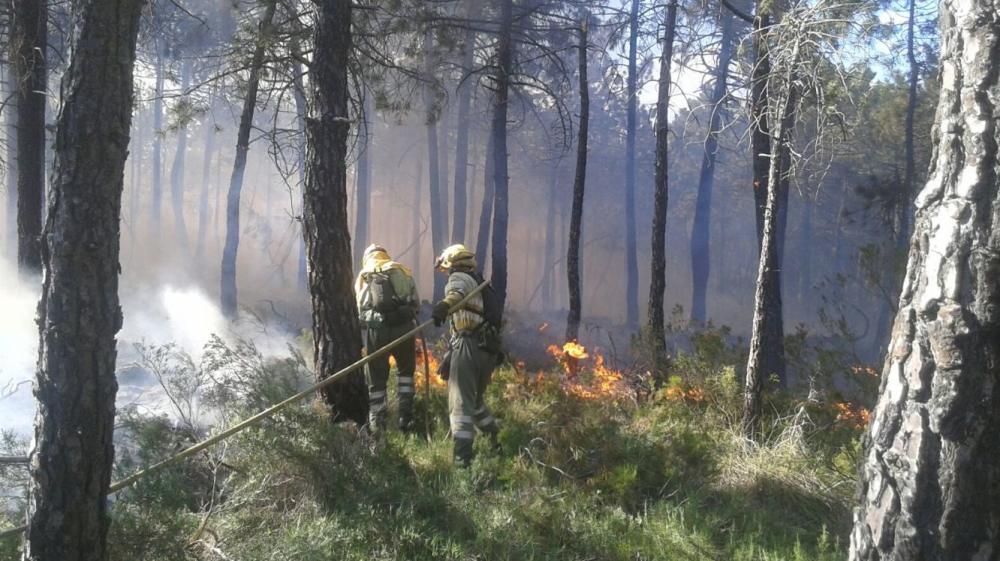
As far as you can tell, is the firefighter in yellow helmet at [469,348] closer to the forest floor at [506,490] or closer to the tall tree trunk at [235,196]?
the forest floor at [506,490]

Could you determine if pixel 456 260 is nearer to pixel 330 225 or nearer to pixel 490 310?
pixel 490 310

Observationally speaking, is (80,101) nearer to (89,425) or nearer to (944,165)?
(89,425)

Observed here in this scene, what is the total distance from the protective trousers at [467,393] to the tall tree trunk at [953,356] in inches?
154

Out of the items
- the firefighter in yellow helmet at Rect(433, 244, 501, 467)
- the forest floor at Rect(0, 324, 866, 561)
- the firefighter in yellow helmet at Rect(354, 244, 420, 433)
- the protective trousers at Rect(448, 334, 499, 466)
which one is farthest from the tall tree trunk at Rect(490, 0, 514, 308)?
the forest floor at Rect(0, 324, 866, 561)

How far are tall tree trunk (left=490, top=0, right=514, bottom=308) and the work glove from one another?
26.8 ft

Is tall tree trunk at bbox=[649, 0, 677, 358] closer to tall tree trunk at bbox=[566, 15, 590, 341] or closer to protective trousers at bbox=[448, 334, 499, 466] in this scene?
tall tree trunk at bbox=[566, 15, 590, 341]

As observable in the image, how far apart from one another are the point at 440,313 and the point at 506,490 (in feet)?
4.75

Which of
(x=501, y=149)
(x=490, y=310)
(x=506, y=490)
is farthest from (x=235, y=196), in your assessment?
(x=506, y=490)

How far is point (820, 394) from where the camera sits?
24.6ft

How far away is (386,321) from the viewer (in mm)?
7125

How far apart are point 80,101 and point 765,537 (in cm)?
447

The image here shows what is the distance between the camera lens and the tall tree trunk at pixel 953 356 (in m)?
2.07

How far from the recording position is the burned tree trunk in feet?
20.9

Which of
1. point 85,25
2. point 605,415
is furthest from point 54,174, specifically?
point 605,415
